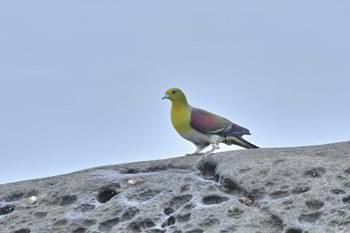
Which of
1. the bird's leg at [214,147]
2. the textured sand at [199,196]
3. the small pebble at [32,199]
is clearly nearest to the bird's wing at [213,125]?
the bird's leg at [214,147]

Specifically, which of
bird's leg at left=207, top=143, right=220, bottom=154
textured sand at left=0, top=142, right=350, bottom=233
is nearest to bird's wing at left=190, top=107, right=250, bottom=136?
bird's leg at left=207, top=143, right=220, bottom=154

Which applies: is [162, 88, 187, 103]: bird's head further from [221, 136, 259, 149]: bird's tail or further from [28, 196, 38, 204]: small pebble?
[28, 196, 38, 204]: small pebble

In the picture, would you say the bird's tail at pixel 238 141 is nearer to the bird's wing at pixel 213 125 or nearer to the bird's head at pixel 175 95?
the bird's wing at pixel 213 125

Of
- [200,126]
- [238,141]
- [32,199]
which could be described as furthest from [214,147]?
[32,199]

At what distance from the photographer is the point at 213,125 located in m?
10.7

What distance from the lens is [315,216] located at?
7859mm

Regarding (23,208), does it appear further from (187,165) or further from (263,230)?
(263,230)

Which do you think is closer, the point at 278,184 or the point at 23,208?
the point at 278,184

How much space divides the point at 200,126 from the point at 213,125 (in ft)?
0.50

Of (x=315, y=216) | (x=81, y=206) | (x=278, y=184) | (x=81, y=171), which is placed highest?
(x=81, y=171)

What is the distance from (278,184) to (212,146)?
2.18 metres

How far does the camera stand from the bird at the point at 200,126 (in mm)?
10703

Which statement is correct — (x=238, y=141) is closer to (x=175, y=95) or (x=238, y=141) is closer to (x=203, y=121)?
(x=203, y=121)

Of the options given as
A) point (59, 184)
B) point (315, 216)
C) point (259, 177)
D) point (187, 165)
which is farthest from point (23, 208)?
point (315, 216)
